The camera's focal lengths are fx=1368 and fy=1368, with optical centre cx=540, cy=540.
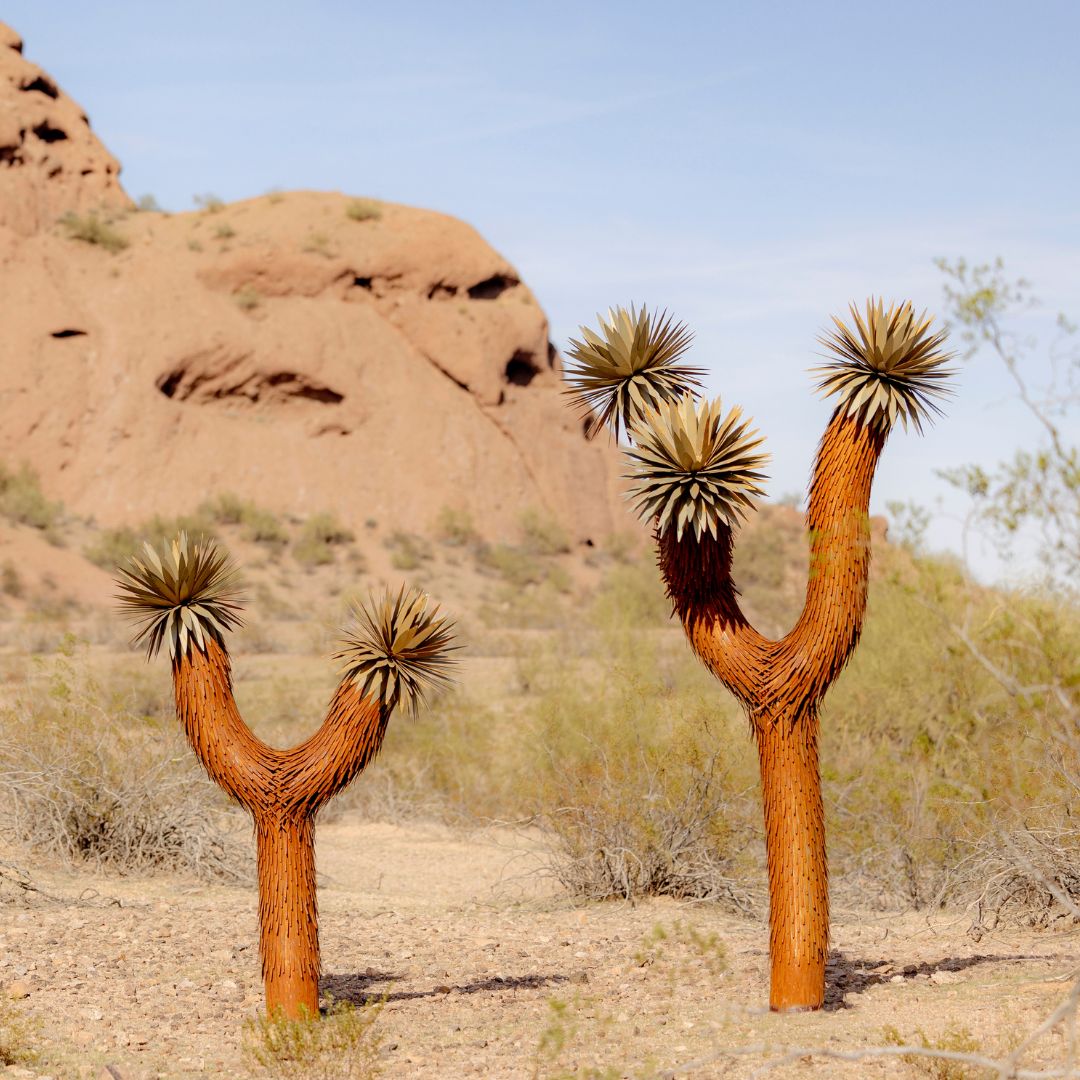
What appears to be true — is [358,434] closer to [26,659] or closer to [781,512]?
[781,512]

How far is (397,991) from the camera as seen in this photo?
7.84 meters

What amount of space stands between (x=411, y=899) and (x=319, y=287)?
36.5 metres

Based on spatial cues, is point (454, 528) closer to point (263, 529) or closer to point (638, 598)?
point (263, 529)

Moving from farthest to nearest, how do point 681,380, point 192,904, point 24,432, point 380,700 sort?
point 24,432
point 192,904
point 681,380
point 380,700

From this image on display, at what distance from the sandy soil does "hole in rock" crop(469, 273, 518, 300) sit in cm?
3771

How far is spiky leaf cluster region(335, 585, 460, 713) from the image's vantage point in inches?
273

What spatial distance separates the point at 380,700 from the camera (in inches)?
276

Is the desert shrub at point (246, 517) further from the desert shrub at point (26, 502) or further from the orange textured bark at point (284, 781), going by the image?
the orange textured bark at point (284, 781)

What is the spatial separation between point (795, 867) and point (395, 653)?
2328mm

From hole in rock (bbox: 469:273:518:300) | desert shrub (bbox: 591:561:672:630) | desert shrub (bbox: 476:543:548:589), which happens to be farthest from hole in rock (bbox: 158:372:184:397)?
desert shrub (bbox: 591:561:672:630)

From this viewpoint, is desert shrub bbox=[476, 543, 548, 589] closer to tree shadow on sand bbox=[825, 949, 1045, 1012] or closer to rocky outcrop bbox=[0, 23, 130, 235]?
rocky outcrop bbox=[0, 23, 130, 235]

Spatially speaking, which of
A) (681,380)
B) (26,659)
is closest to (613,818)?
(681,380)

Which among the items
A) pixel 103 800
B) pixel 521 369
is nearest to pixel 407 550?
pixel 521 369

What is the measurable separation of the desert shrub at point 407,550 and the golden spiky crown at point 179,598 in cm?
3094
